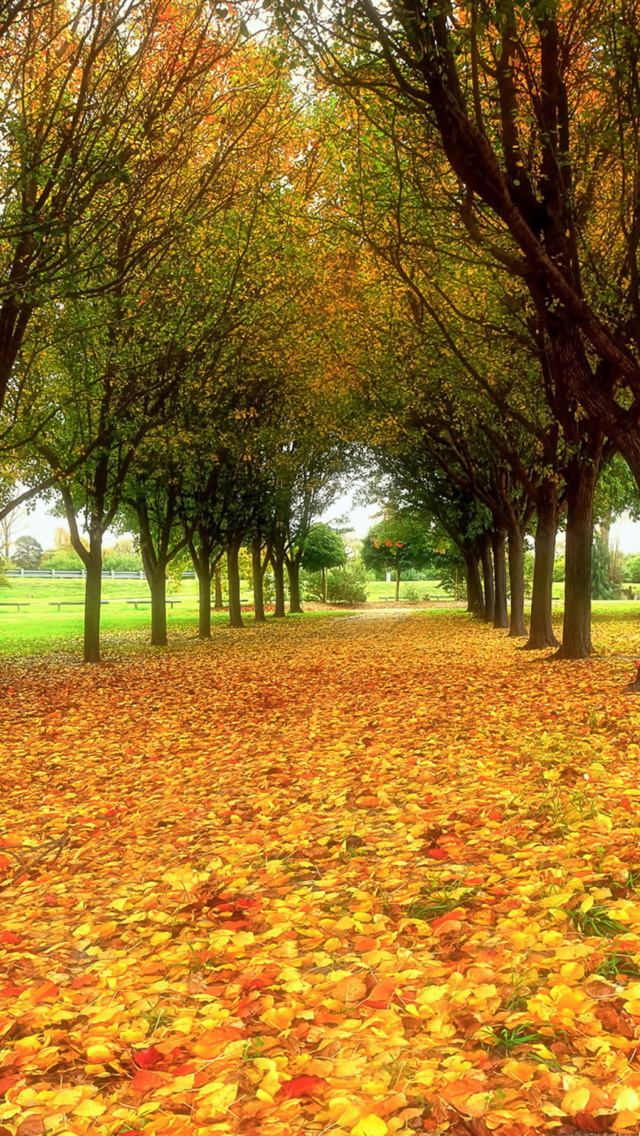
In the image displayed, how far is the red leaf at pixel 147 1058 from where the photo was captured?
322 centimetres

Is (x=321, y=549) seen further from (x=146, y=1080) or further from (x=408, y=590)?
(x=146, y=1080)

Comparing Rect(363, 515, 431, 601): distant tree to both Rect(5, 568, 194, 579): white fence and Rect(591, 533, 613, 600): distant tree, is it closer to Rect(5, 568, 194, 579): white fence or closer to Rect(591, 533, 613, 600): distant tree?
Rect(591, 533, 613, 600): distant tree

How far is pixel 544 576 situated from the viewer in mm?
19500

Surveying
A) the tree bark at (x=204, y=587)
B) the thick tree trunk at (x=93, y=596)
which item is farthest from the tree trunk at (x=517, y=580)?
the thick tree trunk at (x=93, y=596)

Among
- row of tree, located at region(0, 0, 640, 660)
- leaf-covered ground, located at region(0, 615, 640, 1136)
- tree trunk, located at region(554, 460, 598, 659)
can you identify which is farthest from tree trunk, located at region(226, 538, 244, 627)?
leaf-covered ground, located at region(0, 615, 640, 1136)

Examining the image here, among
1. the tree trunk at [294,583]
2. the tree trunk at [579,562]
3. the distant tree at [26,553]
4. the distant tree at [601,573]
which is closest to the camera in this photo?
the tree trunk at [579,562]

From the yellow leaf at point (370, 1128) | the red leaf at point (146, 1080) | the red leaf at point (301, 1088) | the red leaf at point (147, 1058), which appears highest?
the yellow leaf at point (370, 1128)

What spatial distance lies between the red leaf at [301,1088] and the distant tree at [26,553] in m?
97.9

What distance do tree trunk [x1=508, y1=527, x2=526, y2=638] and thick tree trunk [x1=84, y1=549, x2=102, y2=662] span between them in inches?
497

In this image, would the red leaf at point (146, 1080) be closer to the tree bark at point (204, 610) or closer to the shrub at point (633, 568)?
the tree bark at point (204, 610)

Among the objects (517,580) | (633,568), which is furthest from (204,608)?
(633,568)

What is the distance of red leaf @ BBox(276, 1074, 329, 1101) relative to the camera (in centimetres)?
293

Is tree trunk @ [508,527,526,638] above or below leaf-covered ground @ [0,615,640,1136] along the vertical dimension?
above

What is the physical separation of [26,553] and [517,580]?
8256cm
